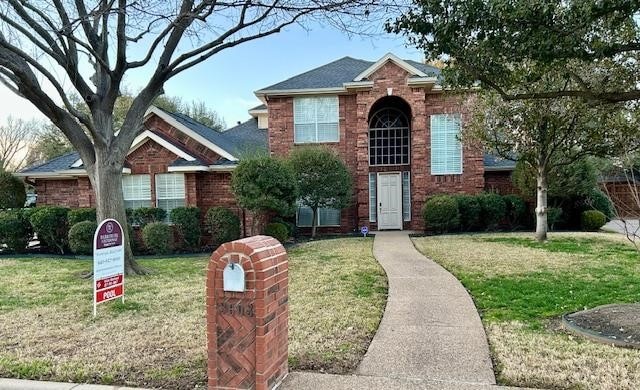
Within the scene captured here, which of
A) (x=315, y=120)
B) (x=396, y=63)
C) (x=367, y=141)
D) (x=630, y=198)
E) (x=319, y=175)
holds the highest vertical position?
(x=396, y=63)

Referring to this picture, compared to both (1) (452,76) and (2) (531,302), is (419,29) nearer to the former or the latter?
(1) (452,76)

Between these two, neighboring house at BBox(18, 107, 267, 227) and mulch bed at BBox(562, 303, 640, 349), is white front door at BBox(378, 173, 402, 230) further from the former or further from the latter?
mulch bed at BBox(562, 303, 640, 349)

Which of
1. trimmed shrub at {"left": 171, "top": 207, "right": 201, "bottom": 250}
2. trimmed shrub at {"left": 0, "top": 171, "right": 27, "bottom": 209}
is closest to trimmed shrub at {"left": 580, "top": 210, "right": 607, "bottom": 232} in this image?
trimmed shrub at {"left": 171, "top": 207, "right": 201, "bottom": 250}

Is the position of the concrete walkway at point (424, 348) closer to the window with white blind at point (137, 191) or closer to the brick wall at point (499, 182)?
the window with white blind at point (137, 191)

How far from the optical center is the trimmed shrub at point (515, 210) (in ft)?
56.0

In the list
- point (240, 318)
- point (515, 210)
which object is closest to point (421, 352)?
point (240, 318)

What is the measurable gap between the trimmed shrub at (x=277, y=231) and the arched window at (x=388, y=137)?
5.43m

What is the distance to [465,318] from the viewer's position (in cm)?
560

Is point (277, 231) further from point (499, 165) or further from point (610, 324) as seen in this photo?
point (610, 324)

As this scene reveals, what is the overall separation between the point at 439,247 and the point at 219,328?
9991 mm

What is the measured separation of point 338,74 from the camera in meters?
18.8

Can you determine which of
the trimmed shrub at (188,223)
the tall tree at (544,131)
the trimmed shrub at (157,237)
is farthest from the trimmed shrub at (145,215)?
→ the tall tree at (544,131)

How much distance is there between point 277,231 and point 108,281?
329 inches

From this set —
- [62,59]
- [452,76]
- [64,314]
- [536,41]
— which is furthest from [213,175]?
[536,41]
